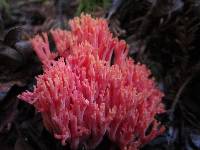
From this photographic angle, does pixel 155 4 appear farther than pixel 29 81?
Yes

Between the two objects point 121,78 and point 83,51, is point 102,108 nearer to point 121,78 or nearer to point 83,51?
point 121,78

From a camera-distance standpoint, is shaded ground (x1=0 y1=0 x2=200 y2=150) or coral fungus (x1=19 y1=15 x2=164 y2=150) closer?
coral fungus (x1=19 y1=15 x2=164 y2=150)

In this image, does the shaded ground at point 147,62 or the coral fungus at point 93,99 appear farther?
the shaded ground at point 147,62

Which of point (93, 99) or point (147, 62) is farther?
point (147, 62)

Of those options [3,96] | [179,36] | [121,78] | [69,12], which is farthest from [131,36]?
[3,96]
